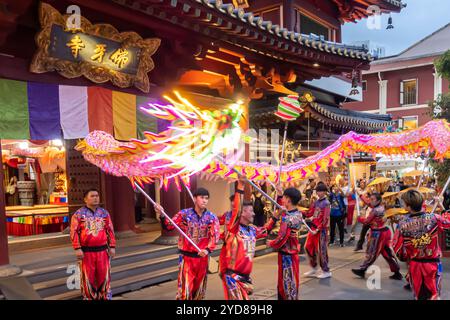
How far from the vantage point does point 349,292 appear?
253 inches

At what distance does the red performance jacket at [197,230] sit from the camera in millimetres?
4879

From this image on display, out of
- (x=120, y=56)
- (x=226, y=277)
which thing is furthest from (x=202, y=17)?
(x=226, y=277)

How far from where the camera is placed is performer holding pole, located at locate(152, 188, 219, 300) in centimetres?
481

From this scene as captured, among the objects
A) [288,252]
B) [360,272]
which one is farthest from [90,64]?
[360,272]

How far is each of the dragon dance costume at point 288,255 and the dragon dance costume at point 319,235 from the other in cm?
221

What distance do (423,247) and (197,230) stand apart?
272cm

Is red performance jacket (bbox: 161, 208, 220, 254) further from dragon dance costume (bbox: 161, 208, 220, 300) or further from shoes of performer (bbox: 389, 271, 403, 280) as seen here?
shoes of performer (bbox: 389, 271, 403, 280)

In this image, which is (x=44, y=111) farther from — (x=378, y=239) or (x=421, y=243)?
(x=378, y=239)

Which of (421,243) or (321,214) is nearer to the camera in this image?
(421,243)

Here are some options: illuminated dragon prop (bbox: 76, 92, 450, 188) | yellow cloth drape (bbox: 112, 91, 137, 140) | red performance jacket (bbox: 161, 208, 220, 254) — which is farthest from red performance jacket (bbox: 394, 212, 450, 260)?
yellow cloth drape (bbox: 112, 91, 137, 140)

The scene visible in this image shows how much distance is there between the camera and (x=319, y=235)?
7.39 m

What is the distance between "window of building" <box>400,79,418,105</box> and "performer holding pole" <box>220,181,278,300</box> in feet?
82.9

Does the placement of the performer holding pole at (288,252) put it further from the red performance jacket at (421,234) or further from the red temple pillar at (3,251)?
the red temple pillar at (3,251)

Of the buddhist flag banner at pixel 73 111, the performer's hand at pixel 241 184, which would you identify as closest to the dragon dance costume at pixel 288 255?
the performer's hand at pixel 241 184
